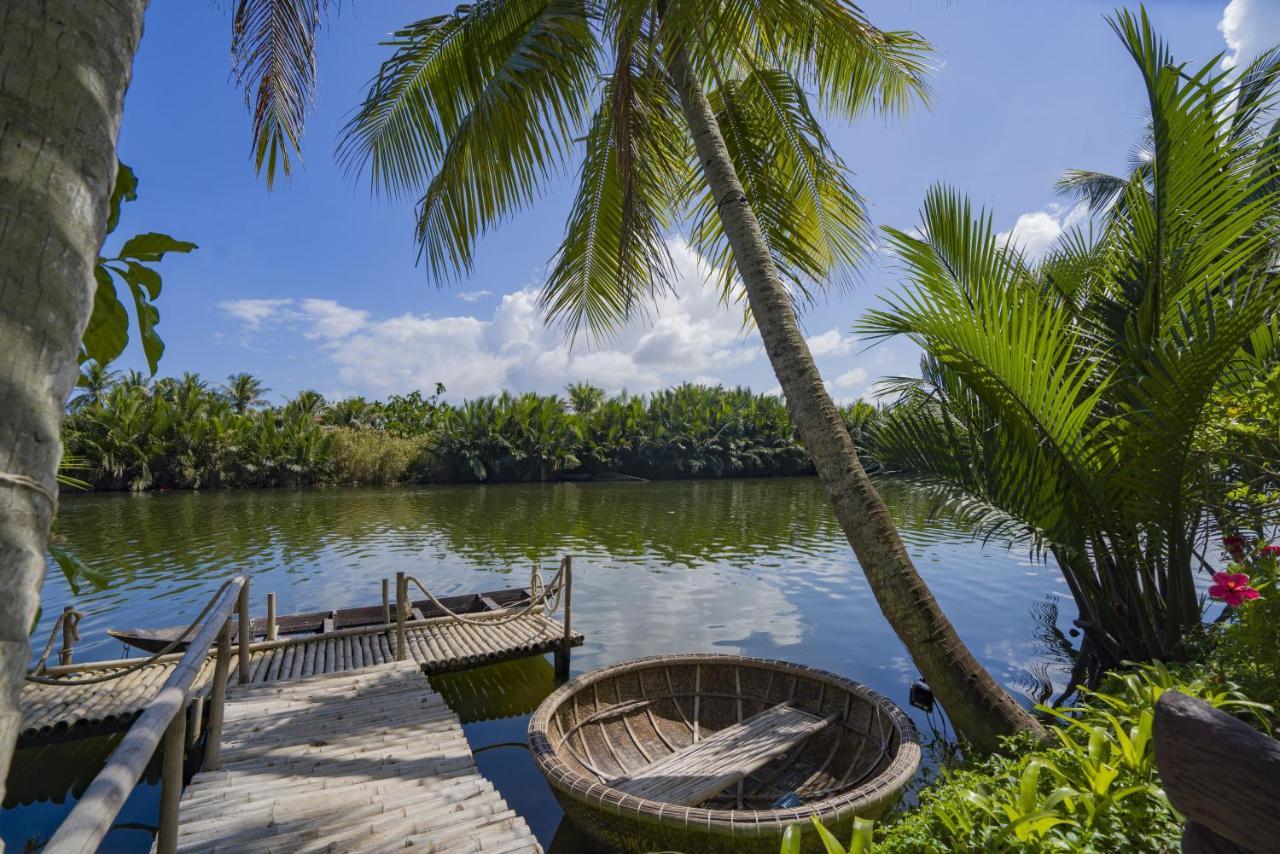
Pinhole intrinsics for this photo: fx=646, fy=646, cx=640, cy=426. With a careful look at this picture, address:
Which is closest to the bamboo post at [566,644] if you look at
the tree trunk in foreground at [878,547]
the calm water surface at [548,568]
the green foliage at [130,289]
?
the calm water surface at [548,568]

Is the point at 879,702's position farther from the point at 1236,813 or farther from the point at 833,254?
the point at 833,254

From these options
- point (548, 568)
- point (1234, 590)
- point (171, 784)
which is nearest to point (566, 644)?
point (171, 784)

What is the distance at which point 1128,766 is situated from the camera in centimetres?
267

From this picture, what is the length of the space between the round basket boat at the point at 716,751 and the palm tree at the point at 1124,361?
6.14 ft

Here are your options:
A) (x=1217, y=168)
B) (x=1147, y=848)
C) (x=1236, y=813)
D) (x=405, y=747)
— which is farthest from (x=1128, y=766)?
(x=405, y=747)

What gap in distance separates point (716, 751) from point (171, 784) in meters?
3.60

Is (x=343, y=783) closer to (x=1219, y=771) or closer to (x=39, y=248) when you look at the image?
(x=39, y=248)

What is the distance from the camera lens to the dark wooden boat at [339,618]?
24.5ft

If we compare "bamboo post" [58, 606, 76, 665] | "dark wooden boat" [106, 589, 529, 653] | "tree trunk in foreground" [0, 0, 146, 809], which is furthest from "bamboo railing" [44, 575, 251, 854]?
"bamboo post" [58, 606, 76, 665]

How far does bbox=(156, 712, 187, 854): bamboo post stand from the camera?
→ 7.48 feet

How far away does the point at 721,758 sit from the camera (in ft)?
15.5

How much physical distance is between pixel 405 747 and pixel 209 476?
31621 millimetres

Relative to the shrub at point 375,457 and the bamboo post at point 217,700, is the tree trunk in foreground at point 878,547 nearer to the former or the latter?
the bamboo post at point 217,700

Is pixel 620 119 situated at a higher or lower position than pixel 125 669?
higher
